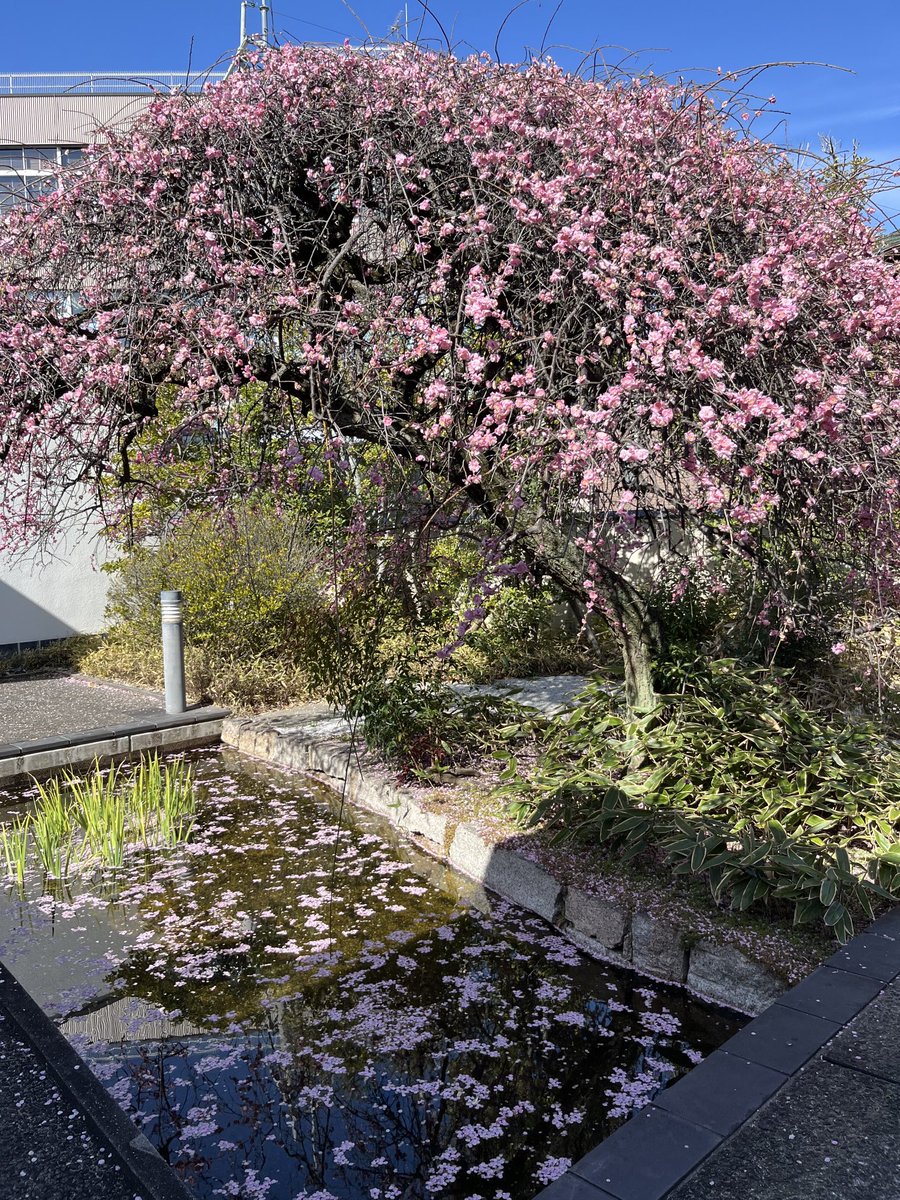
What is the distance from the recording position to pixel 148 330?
12.2 ft

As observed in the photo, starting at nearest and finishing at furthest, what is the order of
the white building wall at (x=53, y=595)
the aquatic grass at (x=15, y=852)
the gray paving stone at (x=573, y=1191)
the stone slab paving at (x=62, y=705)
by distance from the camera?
the gray paving stone at (x=573, y=1191), the aquatic grass at (x=15, y=852), the stone slab paving at (x=62, y=705), the white building wall at (x=53, y=595)

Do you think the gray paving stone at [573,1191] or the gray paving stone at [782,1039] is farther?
the gray paving stone at [782,1039]

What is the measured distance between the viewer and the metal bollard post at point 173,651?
22.3ft

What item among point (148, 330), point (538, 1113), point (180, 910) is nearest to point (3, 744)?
point (180, 910)

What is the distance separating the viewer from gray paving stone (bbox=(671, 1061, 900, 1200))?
1806mm

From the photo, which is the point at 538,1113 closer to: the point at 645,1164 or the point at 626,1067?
the point at 626,1067

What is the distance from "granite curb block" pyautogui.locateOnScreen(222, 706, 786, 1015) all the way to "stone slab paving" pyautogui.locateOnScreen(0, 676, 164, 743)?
1816 mm

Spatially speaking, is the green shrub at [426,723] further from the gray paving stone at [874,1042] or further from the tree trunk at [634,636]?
the gray paving stone at [874,1042]

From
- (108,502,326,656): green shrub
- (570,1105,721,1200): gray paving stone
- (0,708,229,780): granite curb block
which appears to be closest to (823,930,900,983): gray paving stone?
(570,1105,721,1200): gray paving stone

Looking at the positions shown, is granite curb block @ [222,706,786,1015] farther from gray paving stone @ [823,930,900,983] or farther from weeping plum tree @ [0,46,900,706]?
weeping plum tree @ [0,46,900,706]

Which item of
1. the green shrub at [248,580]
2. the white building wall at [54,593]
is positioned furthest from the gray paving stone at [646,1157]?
the white building wall at [54,593]

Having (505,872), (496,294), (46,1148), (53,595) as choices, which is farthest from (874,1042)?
(53,595)

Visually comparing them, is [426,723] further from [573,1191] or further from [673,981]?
[573,1191]

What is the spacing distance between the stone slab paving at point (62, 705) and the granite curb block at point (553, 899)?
1.82 m
